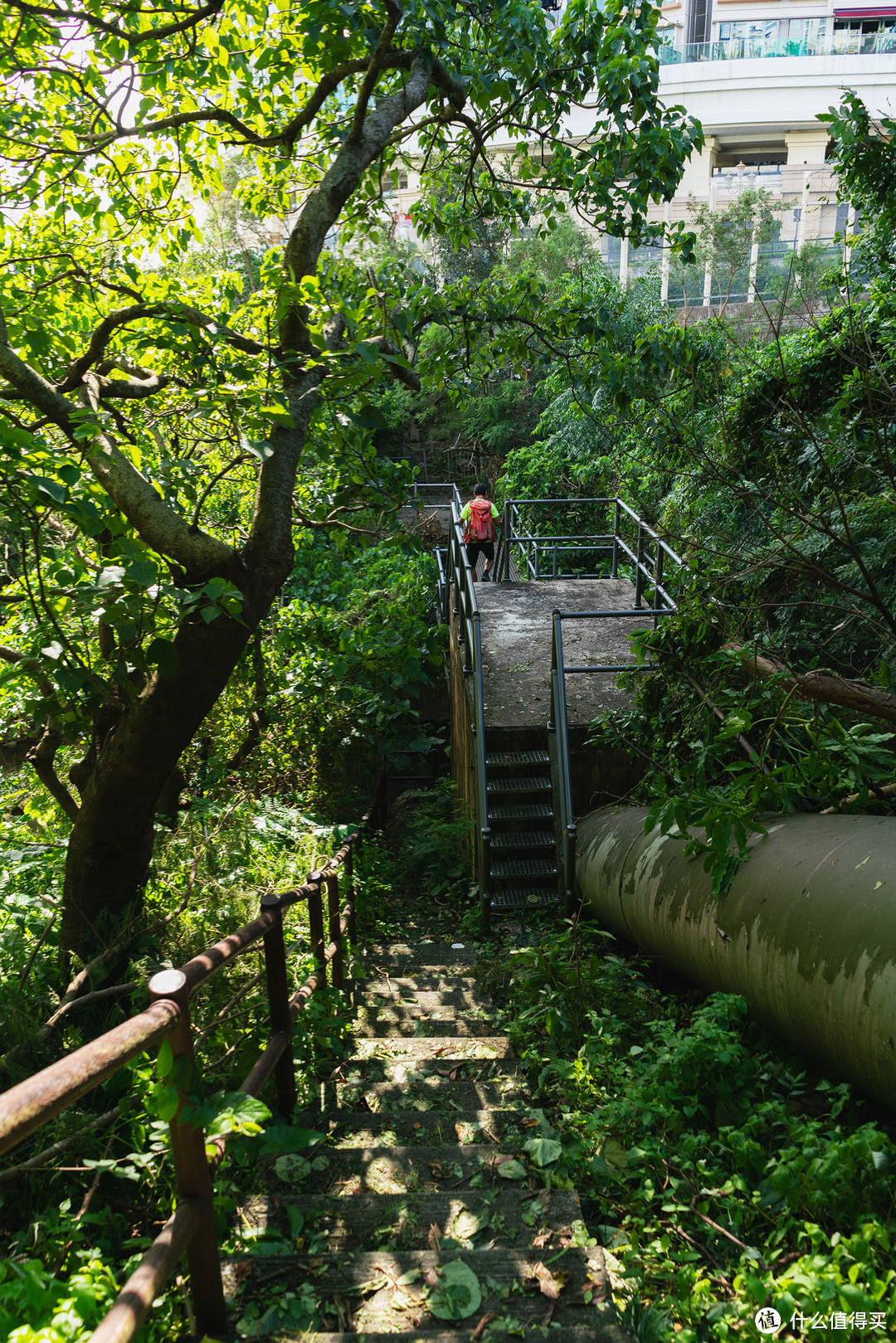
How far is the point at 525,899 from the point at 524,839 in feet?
1.42

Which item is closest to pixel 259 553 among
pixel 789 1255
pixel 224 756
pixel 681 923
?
pixel 681 923

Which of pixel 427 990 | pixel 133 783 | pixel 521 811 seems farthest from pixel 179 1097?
pixel 521 811

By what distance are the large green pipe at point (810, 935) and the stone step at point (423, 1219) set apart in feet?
2.64

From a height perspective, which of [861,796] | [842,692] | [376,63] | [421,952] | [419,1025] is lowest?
[421,952]

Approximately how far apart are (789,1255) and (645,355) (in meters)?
4.97

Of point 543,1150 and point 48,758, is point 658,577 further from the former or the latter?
point 543,1150

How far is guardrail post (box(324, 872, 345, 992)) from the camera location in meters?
3.88

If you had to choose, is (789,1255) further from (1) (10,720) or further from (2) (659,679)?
(1) (10,720)

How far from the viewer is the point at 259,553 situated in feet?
12.2

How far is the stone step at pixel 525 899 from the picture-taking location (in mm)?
5586

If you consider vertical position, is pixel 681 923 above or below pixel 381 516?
below

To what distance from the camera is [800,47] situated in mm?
33031

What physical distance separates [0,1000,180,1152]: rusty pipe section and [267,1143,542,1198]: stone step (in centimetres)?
97

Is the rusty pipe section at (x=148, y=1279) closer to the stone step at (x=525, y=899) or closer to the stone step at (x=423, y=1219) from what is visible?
the stone step at (x=423, y=1219)
